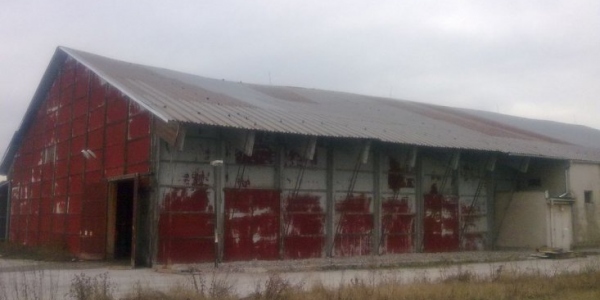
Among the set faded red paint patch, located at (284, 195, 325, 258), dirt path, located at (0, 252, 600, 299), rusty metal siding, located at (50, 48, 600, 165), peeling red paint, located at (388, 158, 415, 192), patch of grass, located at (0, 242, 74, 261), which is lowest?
dirt path, located at (0, 252, 600, 299)

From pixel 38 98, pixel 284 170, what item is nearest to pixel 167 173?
pixel 284 170

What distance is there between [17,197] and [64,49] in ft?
28.1

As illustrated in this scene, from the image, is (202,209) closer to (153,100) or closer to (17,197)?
(153,100)

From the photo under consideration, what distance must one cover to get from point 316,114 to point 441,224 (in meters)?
6.69

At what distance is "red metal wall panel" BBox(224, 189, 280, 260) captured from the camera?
21.3 metres

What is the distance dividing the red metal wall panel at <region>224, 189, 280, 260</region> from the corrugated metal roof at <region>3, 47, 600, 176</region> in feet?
7.76

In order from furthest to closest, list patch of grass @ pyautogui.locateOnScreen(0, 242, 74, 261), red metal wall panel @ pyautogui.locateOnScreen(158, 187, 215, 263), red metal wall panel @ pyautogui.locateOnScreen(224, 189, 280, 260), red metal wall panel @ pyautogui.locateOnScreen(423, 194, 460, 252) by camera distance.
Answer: red metal wall panel @ pyautogui.locateOnScreen(423, 194, 460, 252) → patch of grass @ pyautogui.locateOnScreen(0, 242, 74, 261) → red metal wall panel @ pyautogui.locateOnScreen(224, 189, 280, 260) → red metal wall panel @ pyautogui.locateOnScreen(158, 187, 215, 263)

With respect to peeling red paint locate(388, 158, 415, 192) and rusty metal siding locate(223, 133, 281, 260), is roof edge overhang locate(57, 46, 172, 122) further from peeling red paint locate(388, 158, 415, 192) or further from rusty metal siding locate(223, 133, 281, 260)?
peeling red paint locate(388, 158, 415, 192)

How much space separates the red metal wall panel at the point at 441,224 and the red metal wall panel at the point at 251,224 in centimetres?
732

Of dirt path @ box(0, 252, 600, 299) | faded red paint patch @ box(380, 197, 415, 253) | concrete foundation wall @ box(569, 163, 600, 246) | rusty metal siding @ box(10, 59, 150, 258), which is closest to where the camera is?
dirt path @ box(0, 252, 600, 299)

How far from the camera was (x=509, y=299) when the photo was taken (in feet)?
42.9

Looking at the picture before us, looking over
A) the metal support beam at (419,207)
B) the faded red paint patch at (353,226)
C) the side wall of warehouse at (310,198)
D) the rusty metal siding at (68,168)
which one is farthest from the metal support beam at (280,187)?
the metal support beam at (419,207)

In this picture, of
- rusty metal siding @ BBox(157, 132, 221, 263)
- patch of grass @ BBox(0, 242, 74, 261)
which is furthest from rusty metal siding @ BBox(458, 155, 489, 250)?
patch of grass @ BBox(0, 242, 74, 261)

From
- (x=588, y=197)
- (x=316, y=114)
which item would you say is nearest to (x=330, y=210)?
(x=316, y=114)
